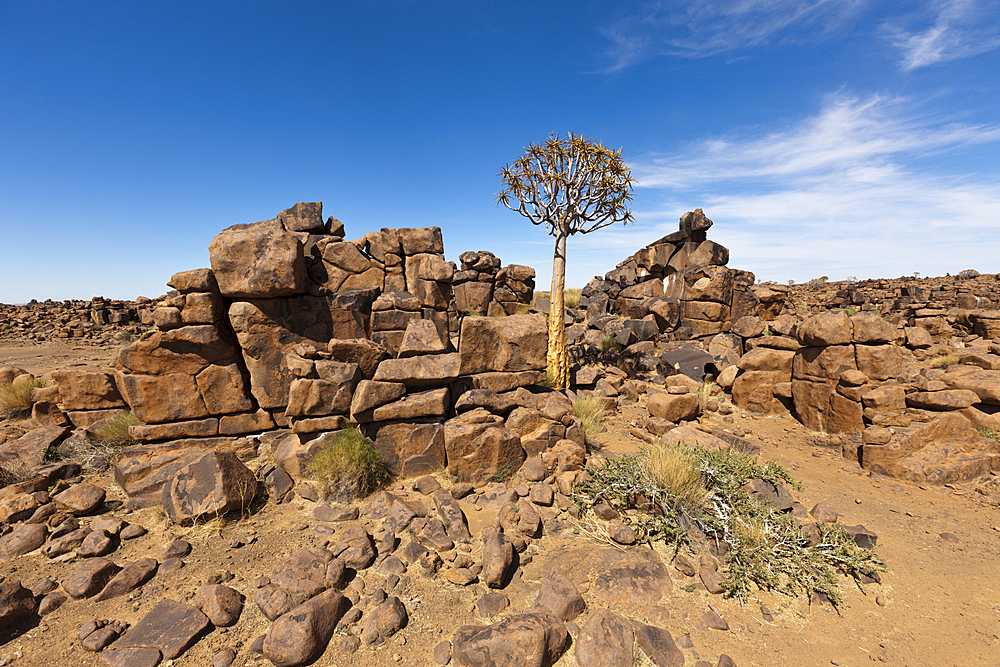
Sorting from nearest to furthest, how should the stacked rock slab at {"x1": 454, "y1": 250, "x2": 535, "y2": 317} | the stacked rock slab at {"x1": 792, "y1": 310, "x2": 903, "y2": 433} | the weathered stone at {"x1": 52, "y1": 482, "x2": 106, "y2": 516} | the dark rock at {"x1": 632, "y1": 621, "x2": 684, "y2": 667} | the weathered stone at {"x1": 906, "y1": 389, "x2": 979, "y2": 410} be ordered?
the dark rock at {"x1": 632, "y1": 621, "x2": 684, "y2": 667}
the weathered stone at {"x1": 52, "y1": 482, "x2": 106, "y2": 516}
the weathered stone at {"x1": 906, "y1": 389, "x2": 979, "y2": 410}
the stacked rock slab at {"x1": 792, "y1": 310, "x2": 903, "y2": 433}
the stacked rock slab at {"x1": 454, "y1": 250, "x2": 535, "y2": 317}

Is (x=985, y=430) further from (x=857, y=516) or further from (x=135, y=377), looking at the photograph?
(x=135, y=377)

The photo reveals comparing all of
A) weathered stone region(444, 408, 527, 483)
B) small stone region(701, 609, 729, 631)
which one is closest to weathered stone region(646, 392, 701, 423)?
weathered stone region(444, 408, 527, 483)

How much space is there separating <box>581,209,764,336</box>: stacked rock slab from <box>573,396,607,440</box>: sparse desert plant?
1008 cm

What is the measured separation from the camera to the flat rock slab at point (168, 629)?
119 inches

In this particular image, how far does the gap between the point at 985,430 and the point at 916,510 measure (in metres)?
2.36

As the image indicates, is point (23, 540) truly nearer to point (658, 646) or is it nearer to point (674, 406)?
point (658, 646)

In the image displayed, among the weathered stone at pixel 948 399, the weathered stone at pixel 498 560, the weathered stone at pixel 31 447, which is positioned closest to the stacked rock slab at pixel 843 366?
the weathered stone at pixel 948 399

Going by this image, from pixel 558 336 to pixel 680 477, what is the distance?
587cm

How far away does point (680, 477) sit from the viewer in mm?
4863

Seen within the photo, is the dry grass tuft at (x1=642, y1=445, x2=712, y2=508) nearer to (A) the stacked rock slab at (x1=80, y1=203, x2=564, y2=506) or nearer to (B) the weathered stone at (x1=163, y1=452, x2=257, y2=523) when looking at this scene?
(A) the stacked rock slab at (x1=80, y1=203, x2=564, y2=506)

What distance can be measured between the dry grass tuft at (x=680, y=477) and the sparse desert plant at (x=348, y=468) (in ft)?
11.7

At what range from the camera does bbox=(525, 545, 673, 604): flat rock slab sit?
3660mm

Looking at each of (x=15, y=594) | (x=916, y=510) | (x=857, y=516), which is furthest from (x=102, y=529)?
(x=916, y=510)

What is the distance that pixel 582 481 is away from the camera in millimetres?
5477
